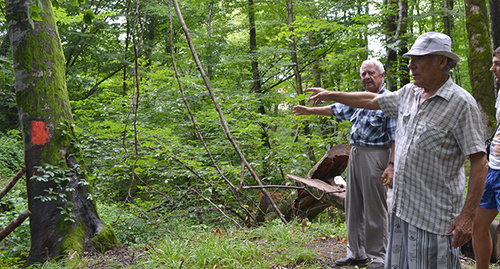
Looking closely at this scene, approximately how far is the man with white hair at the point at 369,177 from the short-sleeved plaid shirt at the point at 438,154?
1270 mm

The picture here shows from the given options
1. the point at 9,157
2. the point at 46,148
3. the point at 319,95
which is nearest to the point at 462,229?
the point at 319,95

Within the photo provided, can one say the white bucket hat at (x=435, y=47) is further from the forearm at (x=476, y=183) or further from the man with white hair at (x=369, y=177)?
the man with white hair at (x=369, y=177)

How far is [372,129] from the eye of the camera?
348 centimetres

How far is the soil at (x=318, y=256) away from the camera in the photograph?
3.85 meters

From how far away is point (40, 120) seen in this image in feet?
15.2

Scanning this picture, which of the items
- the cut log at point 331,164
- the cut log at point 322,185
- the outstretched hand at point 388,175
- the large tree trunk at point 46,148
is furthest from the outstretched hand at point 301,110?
the large tree trunk at point 46,148

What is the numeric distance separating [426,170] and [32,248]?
15.4 ft

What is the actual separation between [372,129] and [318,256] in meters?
1.50

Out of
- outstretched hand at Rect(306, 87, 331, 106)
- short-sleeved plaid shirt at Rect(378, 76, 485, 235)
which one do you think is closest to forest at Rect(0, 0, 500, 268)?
outstretched hand at Rect(306, 87, 331, 106)

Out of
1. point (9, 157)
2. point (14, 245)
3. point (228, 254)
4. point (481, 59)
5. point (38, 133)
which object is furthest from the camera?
point (9, 157)

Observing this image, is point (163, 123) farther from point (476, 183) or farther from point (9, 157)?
point (476, 183)

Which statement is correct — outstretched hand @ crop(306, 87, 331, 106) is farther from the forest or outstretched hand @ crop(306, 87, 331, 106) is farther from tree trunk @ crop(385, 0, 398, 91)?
tree trunk @ crop(385, 0, 398, 91)

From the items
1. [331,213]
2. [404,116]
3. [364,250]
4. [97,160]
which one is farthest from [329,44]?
[404,116]

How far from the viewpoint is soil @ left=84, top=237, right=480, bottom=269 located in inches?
152
